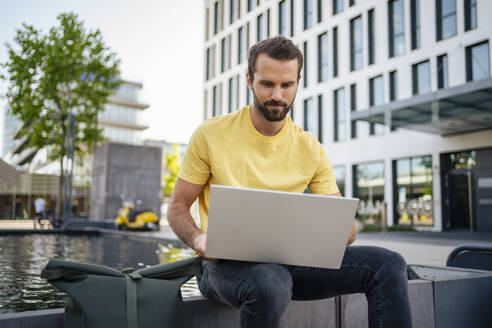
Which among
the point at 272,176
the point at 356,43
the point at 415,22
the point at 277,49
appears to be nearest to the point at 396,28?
the point at 415,22

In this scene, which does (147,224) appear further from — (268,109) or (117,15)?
(268,109)

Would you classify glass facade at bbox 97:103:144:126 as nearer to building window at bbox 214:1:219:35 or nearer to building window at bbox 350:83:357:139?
building window at bbox 214:1:219:35

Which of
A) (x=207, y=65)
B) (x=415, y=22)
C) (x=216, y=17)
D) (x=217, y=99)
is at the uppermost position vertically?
(x=216, y=17)

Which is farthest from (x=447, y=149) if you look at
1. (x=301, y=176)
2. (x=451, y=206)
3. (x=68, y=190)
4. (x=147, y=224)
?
(x=301, y=176)

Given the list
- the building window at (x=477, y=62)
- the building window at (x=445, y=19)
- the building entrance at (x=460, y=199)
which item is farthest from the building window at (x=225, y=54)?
the building entrance at (x=460, y=199)

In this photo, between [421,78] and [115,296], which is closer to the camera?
[115,296]

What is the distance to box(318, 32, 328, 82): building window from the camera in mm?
27281

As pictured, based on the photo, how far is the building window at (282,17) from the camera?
30.4 metres

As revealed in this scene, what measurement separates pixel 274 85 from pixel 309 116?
26.4 metres

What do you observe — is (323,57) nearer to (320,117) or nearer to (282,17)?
(320,117)

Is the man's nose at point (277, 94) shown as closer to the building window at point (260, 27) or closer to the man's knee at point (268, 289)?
the man's knee at point (268, 289)

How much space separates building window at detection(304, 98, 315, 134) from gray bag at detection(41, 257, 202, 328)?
1043 inches

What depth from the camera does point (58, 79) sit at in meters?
20.1

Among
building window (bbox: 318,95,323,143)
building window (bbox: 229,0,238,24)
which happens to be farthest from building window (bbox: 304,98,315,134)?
building window (bbox: 229,0,238,24)
